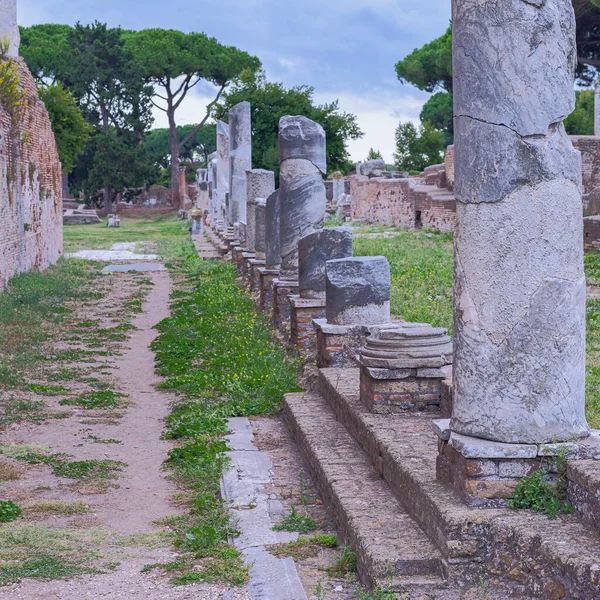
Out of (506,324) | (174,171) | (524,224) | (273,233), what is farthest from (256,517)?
(174,171)

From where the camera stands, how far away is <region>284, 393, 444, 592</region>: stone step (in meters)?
4.32

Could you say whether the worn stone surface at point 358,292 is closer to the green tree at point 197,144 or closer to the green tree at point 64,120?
the green tree at point 64,120

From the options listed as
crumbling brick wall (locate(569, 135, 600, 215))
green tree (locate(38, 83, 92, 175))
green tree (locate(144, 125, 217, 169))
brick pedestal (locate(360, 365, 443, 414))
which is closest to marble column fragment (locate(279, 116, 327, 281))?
brick pedestal (locate(360, 365, 443, 414))

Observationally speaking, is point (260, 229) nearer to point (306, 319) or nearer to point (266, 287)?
point (266, 287)

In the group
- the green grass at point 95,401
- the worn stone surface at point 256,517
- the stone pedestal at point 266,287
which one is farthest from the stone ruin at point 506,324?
the stone pedestal at point 266,287

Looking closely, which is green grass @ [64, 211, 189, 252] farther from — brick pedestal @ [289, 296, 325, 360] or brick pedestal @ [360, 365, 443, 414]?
brick pedestal @ [360, 365, 443, 414]

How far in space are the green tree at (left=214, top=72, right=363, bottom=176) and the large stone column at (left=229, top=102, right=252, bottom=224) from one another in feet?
40.0

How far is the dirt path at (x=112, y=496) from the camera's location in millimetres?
4641

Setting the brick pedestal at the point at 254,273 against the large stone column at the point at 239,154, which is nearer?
the brick pedestal at the point at 254,273

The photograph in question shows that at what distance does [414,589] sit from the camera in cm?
423

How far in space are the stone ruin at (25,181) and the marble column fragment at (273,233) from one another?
483 cm

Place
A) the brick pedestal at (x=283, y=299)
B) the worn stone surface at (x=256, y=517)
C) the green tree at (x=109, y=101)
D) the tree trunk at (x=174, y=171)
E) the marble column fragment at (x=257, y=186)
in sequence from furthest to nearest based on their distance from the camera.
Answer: the tree trunk at (x=174, y=171)
the green tree at (x=109, y=101)
the marble column fragment at (x=257, y=186)
the brick pedestal at (x=283, y=299)
the worn stone surface at (x=256, y=517)

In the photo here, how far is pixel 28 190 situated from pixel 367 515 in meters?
15.6

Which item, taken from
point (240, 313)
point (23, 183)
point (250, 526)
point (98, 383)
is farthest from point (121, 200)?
point (250, 526)
